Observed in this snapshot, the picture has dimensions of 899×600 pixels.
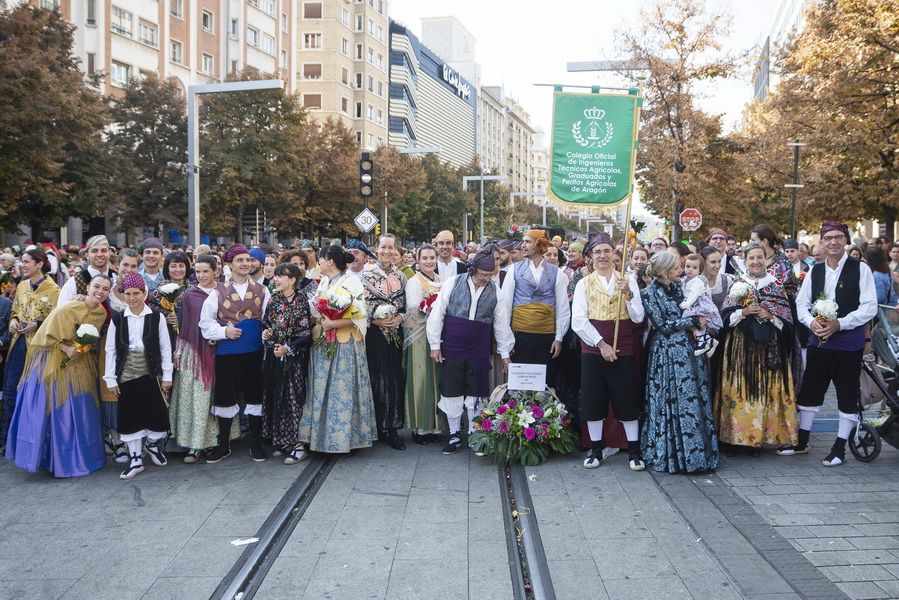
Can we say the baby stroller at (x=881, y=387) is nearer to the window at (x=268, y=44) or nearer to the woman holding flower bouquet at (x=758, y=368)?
the woman holding flower bouquet at (x=758, y=368)

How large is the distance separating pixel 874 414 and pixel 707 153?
2445 centimetres

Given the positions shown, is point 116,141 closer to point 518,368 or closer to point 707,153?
point 707,153

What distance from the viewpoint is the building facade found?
2975 inches

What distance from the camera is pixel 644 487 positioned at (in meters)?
6.56

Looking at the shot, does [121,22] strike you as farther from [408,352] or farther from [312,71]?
[408,352]

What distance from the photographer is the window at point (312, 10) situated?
205 feet

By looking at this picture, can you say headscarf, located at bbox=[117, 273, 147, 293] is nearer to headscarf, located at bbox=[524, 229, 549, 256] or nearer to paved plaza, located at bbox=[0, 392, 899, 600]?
paved plaza, located at bbox=[0, 392, 899, 600]

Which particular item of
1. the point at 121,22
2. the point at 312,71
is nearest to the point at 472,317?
the point at 121,22

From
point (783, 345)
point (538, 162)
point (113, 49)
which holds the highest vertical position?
point (538, 162)

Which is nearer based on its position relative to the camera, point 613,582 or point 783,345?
point 613,582

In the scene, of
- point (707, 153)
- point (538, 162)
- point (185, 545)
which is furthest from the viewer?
point (538, 162)

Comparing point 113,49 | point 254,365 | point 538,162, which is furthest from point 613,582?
point 538,162

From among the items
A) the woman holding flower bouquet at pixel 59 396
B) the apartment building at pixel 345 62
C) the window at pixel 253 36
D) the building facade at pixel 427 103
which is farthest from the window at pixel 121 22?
the woman holding flower bouquet at pixel 59 396

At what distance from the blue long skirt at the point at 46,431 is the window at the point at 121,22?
32.0 m
